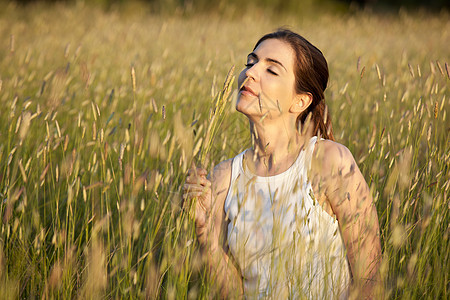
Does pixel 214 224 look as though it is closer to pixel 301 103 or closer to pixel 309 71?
pixel 301 103

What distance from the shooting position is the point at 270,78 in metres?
1.64

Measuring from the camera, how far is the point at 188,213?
1209mm

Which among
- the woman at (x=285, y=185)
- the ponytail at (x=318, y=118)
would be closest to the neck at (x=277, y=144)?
the woman at (x=285, y=185)

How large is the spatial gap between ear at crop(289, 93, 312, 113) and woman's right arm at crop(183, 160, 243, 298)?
0.37 m

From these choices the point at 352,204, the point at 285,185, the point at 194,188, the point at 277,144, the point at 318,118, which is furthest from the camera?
the point at 318,118

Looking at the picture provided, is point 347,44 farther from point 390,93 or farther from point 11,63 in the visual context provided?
point 11,63

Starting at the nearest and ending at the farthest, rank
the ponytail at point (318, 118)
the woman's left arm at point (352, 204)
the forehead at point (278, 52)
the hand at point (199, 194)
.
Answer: the hand at point (199, 194)
the woman's left arm at point (352, 204)
the forehead at point (278, 52)
the ponytail at point (318, 118)

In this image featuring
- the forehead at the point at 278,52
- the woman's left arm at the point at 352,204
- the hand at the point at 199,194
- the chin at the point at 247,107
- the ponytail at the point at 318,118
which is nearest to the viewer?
the hand at the point at 199,194

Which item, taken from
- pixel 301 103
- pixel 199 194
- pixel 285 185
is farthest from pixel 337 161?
pixel 199 194

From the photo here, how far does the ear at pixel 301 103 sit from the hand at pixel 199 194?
55 centimetres

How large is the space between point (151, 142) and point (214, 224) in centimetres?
52

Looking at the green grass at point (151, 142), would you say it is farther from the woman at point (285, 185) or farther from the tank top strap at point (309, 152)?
the tank top strap at point (309, 152)

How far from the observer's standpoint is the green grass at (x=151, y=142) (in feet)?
4.06

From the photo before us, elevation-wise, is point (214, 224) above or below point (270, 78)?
below
